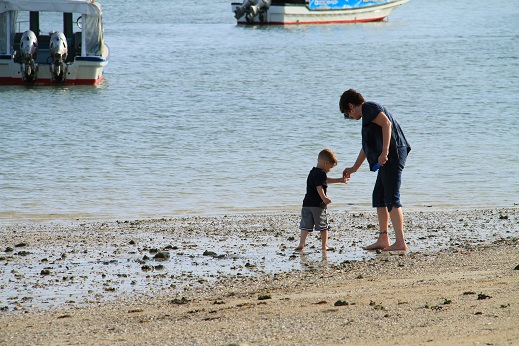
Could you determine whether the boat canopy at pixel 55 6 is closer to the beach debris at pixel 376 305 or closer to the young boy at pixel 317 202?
the young boy at pixel 317 202

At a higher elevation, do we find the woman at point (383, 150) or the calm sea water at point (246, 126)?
the woman at point (383, 150)

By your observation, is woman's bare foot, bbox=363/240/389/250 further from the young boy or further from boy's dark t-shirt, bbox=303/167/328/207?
boy's dark t-shirt, bbox=303/167/328/207

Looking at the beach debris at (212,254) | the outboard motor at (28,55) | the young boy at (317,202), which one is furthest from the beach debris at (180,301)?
the outboard motor at (28,55)

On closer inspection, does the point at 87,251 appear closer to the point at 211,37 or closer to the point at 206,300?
the point at 206,300

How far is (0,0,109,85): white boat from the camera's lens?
25.8m

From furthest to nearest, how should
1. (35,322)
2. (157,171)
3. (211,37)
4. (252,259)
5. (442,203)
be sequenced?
1. (211,37)
2. (157,171)
3. (442,203)
4. (252,259)
5. (35,322)

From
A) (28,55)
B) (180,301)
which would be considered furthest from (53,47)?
(180,301)

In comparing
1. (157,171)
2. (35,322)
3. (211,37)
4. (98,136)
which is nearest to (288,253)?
(35,322)

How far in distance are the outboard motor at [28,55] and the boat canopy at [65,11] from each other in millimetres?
600

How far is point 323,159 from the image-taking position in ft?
25.6

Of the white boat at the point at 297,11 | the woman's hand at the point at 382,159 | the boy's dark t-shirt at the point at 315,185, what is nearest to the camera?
the woman's hand at the point at 382,159

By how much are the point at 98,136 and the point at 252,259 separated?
11819 mm

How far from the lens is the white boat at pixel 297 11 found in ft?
176

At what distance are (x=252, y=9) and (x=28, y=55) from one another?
28584mm
